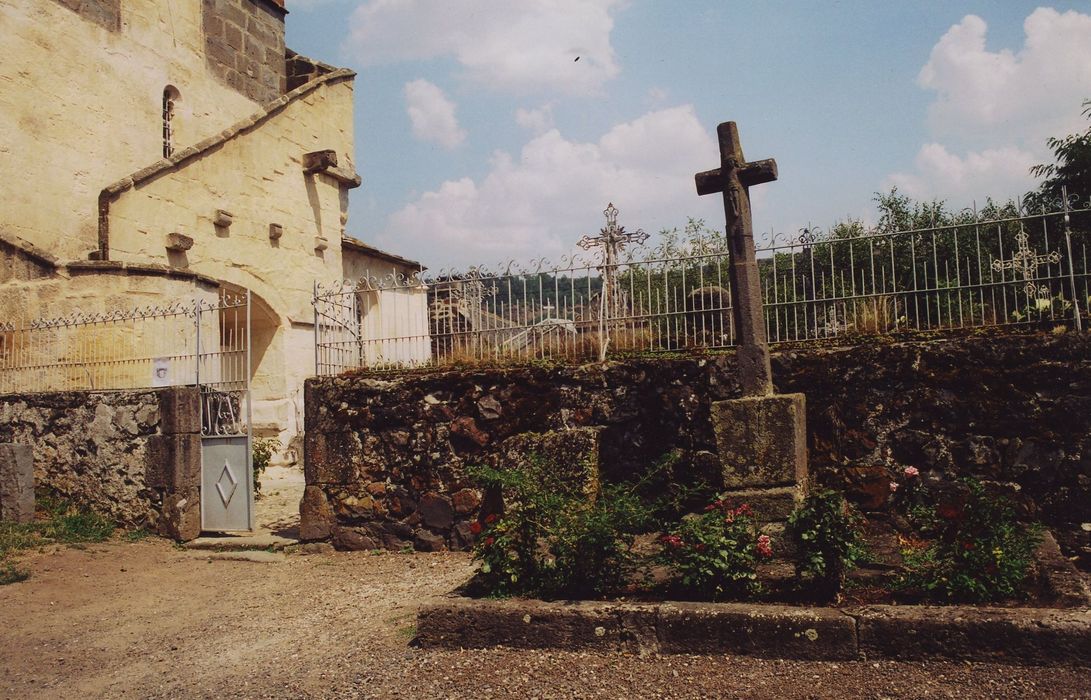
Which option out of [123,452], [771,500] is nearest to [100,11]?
[123,452]

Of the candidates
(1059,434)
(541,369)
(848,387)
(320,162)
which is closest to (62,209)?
(320,162)

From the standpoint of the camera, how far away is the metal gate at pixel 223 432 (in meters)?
8.95

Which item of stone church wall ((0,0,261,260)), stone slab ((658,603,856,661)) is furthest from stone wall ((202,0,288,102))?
stone slab ((658,603,856,661))

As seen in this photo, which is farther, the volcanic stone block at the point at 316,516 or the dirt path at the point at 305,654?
the volcanic stone block at the point at 316,516

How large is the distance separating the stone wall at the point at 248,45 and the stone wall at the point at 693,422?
10018 mm

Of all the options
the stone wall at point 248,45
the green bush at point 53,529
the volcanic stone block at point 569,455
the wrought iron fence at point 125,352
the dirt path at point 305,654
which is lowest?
the dirt path at point 305,654

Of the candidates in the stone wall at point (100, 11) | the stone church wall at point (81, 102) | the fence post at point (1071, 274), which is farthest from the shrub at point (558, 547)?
the stone wall at point (100, 11)

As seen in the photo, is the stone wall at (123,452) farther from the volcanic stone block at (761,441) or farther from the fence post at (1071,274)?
the fence post at (1071,274)

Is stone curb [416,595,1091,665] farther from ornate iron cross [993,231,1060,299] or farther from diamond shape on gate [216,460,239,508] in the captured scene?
diamond shape on gate [216,460,239,508]

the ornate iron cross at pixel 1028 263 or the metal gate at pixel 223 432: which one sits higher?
the ornate iron cross at pixel 1028 263

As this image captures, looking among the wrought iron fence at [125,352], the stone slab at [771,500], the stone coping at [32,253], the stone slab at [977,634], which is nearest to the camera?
the stone slab at [977,634]

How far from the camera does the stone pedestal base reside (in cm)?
539

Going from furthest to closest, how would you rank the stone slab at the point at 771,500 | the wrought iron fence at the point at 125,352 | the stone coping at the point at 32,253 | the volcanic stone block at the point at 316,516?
the stone coping at the point at 32,253 < the wrought iron fence at the point at 125,352 < the volcanic stone block at the point at 316,516 < the stone slab at the point at 771,500

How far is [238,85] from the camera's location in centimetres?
1584
